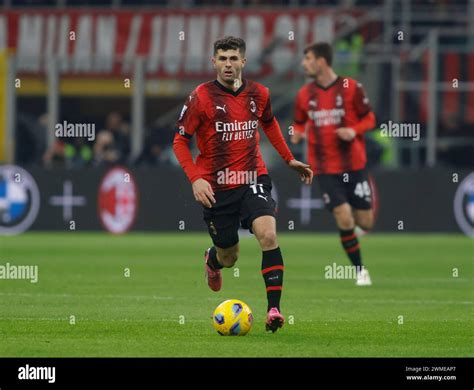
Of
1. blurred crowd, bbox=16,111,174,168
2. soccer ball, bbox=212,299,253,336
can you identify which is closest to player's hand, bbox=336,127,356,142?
soccer ball, bbox=212,299,253,336

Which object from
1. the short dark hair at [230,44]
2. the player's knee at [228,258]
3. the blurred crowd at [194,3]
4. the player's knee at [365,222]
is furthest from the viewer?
the blurred crowd at [194,3]

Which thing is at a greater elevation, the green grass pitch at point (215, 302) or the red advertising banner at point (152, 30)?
the red advertising banner at point (152, 30)

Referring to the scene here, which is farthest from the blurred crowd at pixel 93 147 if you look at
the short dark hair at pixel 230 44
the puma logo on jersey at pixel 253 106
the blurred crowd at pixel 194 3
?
the short dark hair at pixel 230 44

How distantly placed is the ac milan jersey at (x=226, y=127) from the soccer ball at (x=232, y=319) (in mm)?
1162

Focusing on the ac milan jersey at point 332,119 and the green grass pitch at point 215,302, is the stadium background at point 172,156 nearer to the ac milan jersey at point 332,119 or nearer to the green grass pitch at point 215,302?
the green grass pitch at point 215,302

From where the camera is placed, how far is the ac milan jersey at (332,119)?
55.8 ft

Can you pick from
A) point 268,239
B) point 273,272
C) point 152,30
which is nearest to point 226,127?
point 268,239

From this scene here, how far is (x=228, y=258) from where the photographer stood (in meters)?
12.8

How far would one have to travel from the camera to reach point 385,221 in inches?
1014

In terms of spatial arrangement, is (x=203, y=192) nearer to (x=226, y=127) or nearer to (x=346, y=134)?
(x=226, y=127)

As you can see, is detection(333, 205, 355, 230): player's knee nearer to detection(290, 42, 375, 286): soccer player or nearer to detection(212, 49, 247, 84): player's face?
detection(290, 42, 375, 286): soccer player

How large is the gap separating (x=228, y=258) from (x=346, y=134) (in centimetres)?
432

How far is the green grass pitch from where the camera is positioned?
1072 centimetres
